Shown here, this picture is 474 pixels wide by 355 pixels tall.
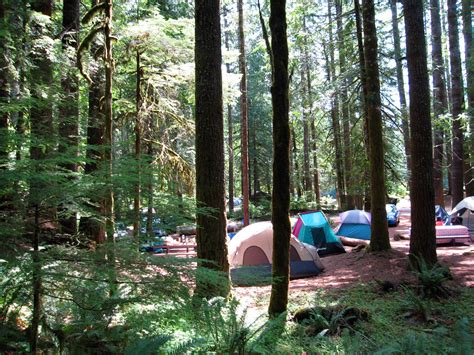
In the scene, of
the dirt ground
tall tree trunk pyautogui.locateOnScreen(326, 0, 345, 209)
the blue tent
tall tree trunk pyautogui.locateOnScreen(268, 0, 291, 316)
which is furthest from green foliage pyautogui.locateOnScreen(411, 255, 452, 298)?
the blue tent

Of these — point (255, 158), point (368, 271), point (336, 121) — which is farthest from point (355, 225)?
point (255, 158)

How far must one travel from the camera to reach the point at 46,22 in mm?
8094

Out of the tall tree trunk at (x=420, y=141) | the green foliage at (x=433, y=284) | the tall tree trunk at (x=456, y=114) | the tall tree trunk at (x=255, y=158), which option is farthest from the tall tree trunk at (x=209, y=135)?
the tall tree trunk at (x=255, y=158)

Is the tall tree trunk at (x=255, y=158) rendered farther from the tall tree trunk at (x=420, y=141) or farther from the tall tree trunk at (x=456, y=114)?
the tall tree trunk at (x=420, y=141)

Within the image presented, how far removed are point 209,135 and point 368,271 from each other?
5.41 m

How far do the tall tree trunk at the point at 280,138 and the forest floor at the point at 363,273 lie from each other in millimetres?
2319

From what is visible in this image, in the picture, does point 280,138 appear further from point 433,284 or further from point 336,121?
point 336,121

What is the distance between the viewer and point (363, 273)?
9023 mm

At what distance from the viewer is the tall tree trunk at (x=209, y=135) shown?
6.09 meters

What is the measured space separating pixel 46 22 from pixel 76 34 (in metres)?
0.66

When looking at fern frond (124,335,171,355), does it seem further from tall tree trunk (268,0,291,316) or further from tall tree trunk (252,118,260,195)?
tall tree trunk (252,118,260,195)

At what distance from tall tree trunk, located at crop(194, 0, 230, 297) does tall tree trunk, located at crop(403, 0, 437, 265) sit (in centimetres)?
452

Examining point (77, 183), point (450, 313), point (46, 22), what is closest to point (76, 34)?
point (46, 22)

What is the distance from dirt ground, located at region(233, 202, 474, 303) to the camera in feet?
26.7
